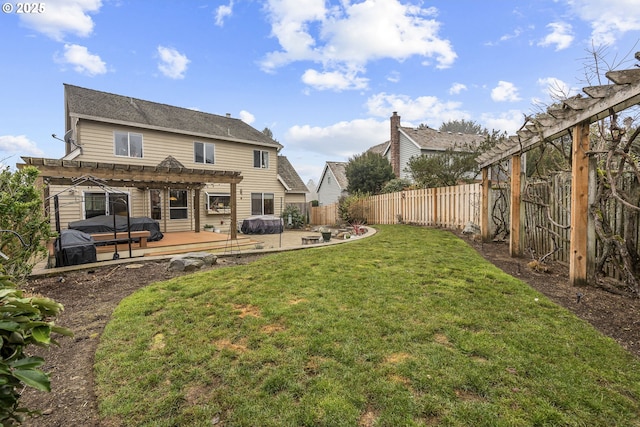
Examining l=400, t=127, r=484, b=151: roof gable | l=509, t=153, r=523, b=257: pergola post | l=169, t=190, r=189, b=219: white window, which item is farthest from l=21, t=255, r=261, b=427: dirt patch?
l=400, t=127, r=484, b=151: roof gable

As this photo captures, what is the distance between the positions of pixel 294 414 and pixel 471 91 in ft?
45.4

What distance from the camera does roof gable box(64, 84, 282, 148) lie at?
1263 cm

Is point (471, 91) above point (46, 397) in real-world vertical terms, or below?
above

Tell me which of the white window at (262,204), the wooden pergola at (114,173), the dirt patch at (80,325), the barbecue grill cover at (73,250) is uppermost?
the wooden pergola at (114,173)

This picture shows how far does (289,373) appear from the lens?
2.45 meters

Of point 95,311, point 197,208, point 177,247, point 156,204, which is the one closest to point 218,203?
point 197,208

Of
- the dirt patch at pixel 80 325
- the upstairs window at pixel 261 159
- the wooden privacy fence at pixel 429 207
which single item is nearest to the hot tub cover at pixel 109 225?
the dirt patch at pixel 80 325

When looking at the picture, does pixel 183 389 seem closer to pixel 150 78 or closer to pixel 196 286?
pixel 196 286

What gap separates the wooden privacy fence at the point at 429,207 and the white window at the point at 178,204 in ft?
30.6

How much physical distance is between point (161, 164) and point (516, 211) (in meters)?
14.0

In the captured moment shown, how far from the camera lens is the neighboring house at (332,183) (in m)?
26.6

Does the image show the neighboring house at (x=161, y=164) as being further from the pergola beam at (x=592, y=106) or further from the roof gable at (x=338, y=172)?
the pergola beam at (x=592, y=106)

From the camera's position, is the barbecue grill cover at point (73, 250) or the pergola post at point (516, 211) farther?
the barbecue grill cover at point (73, 250)

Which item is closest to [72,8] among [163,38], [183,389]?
[163,38]
